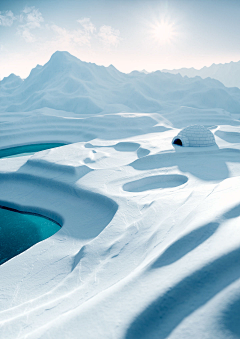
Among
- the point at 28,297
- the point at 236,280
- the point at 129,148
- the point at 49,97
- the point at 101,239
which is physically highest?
the point at 49,97

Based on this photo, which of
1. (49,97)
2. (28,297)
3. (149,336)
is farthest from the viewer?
(49,97)

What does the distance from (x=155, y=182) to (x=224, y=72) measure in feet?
434

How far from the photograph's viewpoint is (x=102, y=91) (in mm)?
60594

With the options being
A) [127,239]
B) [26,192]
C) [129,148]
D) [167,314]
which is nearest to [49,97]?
[129,148]

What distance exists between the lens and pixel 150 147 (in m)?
17.9

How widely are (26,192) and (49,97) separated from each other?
47.9 metres

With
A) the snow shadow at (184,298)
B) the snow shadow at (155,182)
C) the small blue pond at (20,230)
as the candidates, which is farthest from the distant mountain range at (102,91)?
the snow shadow at (184,298)

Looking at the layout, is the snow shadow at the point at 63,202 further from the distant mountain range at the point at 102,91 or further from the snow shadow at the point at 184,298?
the distant mountain range at the point at 102,91

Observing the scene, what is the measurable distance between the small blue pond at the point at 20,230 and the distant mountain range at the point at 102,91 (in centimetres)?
3812

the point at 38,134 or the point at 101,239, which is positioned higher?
the point at 38,134

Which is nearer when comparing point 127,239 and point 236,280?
point 236,280

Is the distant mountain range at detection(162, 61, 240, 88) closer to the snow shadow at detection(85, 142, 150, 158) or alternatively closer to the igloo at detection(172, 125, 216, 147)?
the snow shadow at detection(85, 142, 150, 158)

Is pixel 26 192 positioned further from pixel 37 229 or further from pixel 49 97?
pixel 49 97

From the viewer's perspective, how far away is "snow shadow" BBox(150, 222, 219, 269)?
5.14 m
